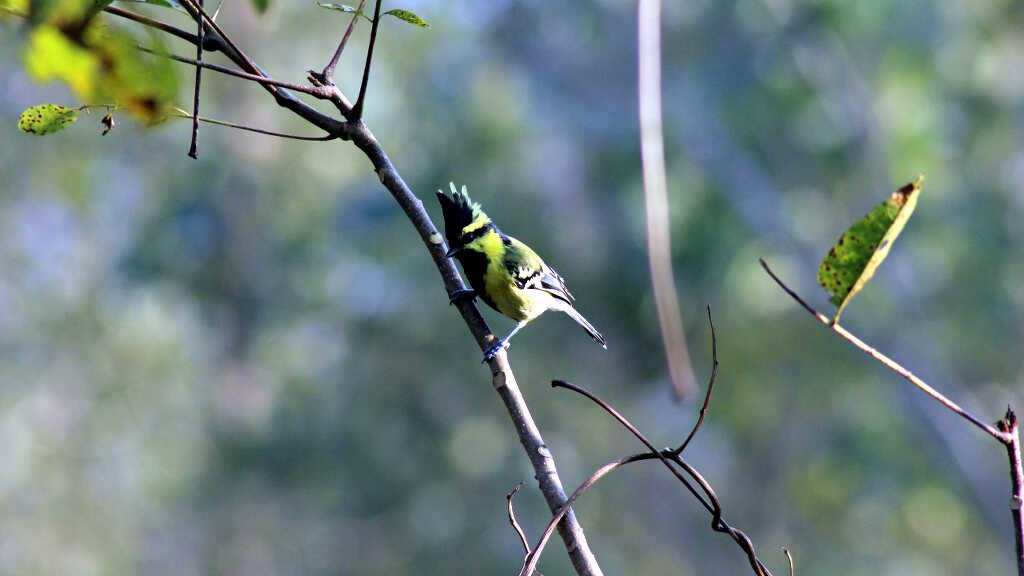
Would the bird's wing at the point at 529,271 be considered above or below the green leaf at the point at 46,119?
above

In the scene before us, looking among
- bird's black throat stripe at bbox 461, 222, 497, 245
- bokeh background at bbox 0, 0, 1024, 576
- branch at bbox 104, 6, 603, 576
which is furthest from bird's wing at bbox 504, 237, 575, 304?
bokeh background at bbox 0, 0, 1024, 576

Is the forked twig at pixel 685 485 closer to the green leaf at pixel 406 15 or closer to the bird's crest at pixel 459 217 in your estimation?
the green leaf at pixel 406 15

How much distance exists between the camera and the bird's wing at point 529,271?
2.81m

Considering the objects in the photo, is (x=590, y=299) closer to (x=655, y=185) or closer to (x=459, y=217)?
(x=459, y=217)

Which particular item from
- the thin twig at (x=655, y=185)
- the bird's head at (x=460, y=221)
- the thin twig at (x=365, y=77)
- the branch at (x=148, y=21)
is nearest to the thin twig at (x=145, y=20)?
the branch at (x=148, y=21)

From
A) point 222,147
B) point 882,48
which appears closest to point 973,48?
point 882,48

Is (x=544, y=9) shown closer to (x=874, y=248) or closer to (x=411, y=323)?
(x=411, y=323)

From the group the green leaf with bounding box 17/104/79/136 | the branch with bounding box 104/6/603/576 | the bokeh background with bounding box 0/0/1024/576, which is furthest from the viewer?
the bokeh background with bounding box 0/0/1024/576

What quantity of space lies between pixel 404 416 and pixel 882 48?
5139mm

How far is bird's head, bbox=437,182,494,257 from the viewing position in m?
2.35

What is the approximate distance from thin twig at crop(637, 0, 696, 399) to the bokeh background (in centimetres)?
623

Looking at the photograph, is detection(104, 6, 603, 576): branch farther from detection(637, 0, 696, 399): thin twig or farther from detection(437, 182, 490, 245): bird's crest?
detection(437, 182, 490, 245): bird's crest

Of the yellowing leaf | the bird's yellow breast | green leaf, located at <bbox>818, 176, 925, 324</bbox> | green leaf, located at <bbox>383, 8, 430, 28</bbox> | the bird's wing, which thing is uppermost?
the bird's wing

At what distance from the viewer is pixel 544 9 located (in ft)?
31.9
